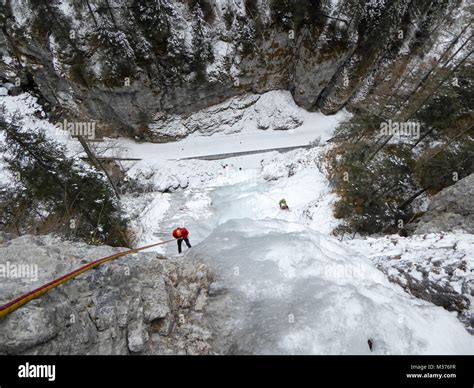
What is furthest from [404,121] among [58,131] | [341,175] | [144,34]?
[58,131]

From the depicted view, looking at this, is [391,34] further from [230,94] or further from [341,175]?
[341,175]

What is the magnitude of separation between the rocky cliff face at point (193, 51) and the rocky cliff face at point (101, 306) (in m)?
22.6

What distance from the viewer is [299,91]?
29344mm

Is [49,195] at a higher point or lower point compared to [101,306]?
higher

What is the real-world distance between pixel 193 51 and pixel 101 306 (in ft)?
85.1

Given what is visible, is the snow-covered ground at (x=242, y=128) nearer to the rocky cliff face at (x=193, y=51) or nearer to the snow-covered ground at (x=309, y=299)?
the rocky cliff face at (x=193, y=51)

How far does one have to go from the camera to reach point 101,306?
5.61 metres

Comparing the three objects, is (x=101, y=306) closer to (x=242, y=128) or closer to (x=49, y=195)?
(x=49, y=195)

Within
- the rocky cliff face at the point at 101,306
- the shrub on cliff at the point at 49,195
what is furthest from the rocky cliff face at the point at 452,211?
the shrub on cliff at the point at 49,195

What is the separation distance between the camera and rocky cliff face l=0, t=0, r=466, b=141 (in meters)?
24.2

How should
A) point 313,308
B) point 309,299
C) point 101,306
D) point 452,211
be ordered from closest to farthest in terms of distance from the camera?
point 101,306 → point 313,308 → point 309,299 → point 452,211

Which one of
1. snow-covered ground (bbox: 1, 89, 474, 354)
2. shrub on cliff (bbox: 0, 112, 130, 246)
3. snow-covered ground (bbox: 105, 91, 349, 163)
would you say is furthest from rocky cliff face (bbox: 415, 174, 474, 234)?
snow-covered ground (bbox: 105, 91, 349, 163)

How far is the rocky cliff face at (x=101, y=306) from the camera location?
4461 millimetres

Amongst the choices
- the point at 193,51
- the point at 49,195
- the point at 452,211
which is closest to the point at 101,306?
the point at 49,195
